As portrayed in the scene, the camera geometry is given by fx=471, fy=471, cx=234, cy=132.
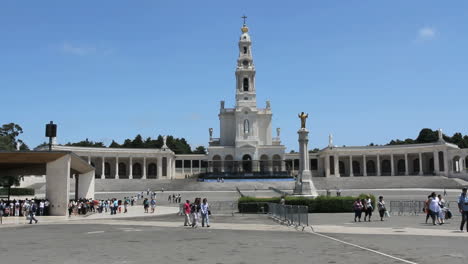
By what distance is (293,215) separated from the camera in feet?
76.9

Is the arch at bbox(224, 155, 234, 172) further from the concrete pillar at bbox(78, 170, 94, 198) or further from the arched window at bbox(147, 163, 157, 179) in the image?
the concrete pillar at bbox(78, 170, 94, 198)

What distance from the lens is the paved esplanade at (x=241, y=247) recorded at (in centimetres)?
1263

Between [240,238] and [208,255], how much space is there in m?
4.54

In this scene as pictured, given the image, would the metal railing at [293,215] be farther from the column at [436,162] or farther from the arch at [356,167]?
the arch at [356,167]

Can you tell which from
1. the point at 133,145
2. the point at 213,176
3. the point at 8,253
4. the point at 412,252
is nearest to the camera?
the point at 412,252

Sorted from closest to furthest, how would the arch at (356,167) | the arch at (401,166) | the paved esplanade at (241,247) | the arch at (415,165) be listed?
the paved esplanade at (241,247) < the arch at (415,165) < the arch at (401,166) < the arch at (356,167)

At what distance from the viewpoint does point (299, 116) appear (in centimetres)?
4241

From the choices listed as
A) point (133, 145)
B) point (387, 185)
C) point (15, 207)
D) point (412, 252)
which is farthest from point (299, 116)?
point (133, 145)

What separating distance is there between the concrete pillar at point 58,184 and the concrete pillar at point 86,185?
10.2 meters

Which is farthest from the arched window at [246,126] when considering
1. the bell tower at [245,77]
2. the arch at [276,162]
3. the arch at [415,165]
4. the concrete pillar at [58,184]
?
the concrete pillar at [58,184]

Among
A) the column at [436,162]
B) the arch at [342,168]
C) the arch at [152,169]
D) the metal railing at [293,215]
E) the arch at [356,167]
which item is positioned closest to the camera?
the metal railing at [293,215]

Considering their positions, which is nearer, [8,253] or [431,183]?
[8,253]

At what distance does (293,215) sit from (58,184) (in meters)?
17.7

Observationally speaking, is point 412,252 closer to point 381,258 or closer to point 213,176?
point 381,258
